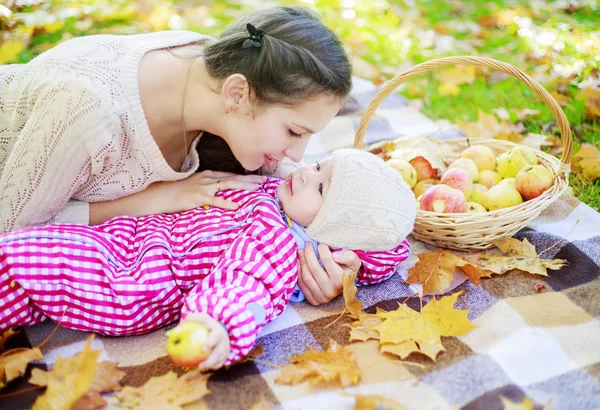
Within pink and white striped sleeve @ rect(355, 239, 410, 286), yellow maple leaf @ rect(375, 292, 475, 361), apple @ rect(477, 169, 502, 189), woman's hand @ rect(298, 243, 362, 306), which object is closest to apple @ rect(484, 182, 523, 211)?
apple @ rect(477, 169, 502, 189)

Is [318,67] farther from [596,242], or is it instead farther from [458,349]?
[596,242]

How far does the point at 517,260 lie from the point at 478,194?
36 cm

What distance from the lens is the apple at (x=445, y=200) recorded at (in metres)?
2.23

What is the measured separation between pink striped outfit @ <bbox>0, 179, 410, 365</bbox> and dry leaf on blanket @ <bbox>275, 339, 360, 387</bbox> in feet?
0.50

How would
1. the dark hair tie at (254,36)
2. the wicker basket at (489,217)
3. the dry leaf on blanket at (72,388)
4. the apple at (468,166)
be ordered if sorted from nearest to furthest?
the dry leaf on blanket at (72,388)
the dark hair tie at (254,36)
the wicker basket at (489,217)
the apple at (468,166)

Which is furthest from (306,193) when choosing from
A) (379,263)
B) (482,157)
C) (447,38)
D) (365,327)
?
(447,38)

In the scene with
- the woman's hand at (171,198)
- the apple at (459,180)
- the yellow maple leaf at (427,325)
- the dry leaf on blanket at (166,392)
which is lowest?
the yellow maple leaf at (427,325)

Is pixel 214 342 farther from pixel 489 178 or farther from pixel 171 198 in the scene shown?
pixel 489 178

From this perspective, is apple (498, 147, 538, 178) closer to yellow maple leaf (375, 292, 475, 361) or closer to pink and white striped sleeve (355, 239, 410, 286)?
pink and white striped sleeve (355, 239, 410, 286)

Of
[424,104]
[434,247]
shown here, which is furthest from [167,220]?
[424,104]

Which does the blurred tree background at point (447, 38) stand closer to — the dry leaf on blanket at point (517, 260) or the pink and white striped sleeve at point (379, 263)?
the dry leaf on blanket at point (517, 260)

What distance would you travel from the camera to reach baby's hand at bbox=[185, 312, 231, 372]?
1507 millimetres

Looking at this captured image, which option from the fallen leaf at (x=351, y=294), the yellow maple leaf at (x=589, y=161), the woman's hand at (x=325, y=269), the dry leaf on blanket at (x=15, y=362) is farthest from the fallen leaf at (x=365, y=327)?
the yellow maple leaf at (x=589, y=161)

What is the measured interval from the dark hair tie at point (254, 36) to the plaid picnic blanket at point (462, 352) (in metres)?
0.94
